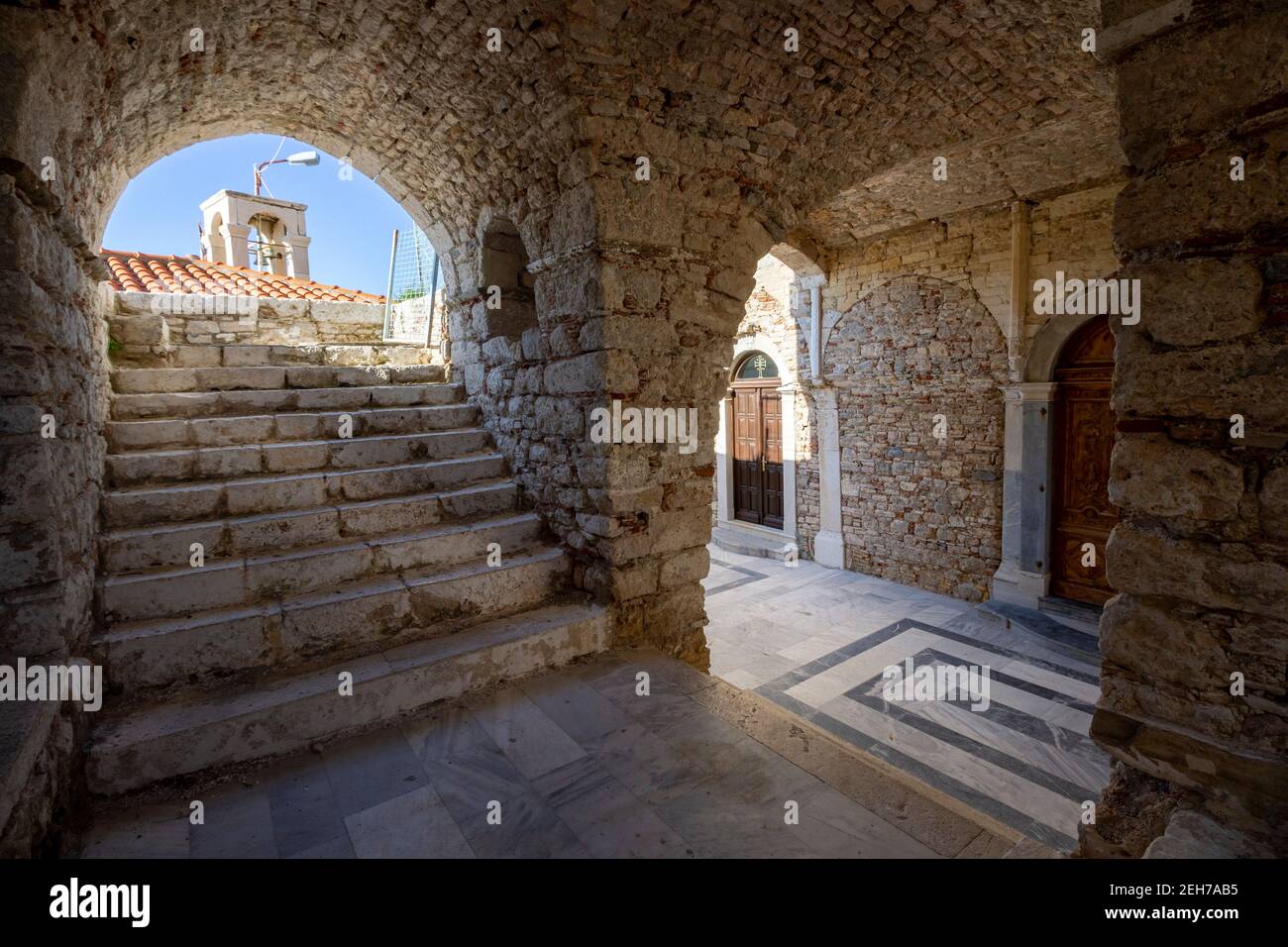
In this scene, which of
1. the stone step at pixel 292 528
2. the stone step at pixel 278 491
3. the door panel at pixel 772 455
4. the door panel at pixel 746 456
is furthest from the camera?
the door panel at pixel 746 456

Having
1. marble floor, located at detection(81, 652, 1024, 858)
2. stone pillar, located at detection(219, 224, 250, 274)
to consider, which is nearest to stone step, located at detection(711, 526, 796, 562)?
marble floor, located at detection(81, 652, 1024, 858)

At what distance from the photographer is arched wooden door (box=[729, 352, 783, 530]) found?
365 inches

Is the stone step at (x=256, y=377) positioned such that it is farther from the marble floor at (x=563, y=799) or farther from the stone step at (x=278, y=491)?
the marble floor at (x=563, y=799)

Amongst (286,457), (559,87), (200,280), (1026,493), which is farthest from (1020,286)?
(200,280)

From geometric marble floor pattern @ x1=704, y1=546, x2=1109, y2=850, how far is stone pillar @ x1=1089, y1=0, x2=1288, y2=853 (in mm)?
1359

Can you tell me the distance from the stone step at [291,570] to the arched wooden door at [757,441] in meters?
6.10

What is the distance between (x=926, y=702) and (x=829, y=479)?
376cm

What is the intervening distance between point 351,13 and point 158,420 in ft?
8.22

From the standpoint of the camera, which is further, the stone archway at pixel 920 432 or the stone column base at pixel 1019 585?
the stone archway at pixel 920 432

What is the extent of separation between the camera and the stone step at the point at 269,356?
14.2 ft

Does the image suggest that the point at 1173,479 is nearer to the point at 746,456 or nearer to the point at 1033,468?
the point at 1033,468

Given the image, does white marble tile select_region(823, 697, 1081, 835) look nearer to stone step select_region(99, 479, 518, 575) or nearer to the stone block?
the stone block

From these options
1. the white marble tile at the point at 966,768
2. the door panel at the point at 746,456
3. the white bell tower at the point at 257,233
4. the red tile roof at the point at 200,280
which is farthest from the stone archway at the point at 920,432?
the white bell tower at the point at 257,233
